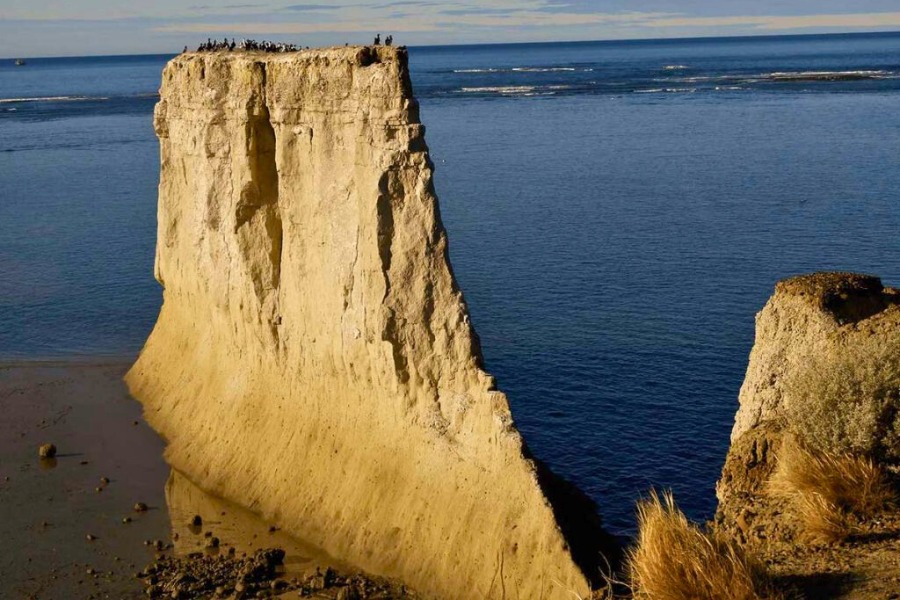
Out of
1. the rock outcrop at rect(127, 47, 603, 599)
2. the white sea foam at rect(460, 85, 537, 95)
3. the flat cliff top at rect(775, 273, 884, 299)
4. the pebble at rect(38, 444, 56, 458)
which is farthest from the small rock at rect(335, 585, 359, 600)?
the white sea foam at rect(460, 85, 537, 95)

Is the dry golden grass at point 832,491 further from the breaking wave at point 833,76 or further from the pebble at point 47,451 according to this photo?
the breaking wave at point 833,76

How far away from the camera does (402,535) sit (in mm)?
23469

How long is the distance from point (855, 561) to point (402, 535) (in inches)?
379

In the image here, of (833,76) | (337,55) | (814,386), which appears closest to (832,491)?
(814,386)

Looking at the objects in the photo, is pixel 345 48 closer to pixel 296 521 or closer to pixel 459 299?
pixel 459 299

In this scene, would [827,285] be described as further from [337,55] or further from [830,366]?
[337,55]

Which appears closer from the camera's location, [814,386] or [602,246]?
[814,386]

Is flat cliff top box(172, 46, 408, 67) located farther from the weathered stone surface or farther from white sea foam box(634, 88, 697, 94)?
white sea foam box(634, 88, 697, 94)

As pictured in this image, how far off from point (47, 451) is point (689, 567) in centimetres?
2108

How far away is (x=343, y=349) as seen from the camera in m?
25.7

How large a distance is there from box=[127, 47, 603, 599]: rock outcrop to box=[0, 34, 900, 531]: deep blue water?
16.8 feet

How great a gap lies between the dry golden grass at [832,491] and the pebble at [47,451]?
2030cm

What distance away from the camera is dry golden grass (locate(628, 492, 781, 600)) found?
15.0 m

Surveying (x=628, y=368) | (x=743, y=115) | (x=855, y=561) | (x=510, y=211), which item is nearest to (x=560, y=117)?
(x=743, y=115)
